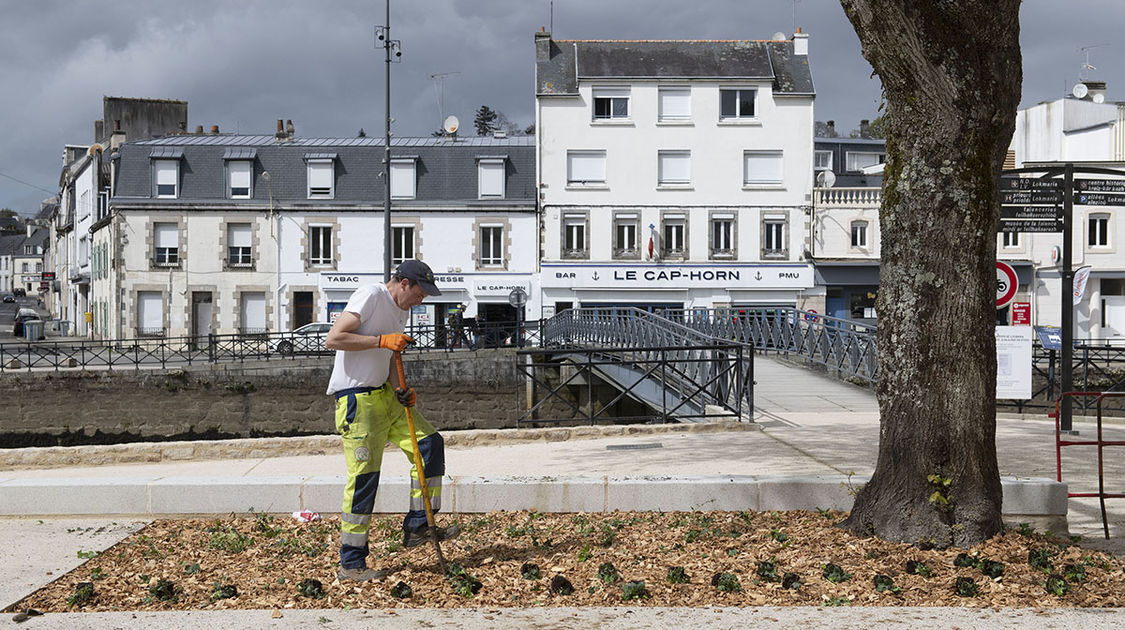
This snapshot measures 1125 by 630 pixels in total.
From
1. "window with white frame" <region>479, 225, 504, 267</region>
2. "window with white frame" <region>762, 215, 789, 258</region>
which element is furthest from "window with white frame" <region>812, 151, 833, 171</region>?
"window with white frame" <region>479, 225, 504, 267</region>

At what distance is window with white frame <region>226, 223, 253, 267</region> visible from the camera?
36.6 meters

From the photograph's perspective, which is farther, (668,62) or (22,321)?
(22,321)

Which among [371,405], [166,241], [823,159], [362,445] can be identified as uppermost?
[823,159]

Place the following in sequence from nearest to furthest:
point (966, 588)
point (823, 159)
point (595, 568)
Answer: point (966, 588) < point (595, 568) < point (823, 159)

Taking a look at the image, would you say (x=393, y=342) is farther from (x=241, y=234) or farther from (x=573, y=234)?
(x=241, y=234)

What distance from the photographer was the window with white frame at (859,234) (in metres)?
35.6

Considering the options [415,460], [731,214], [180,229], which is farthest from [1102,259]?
[415,460]

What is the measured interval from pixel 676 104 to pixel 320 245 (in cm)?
1410

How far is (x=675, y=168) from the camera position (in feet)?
120

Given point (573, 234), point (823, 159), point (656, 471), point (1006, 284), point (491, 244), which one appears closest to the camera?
point (656, 471)

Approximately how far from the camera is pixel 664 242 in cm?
3634

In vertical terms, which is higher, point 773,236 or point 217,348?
point 773,236

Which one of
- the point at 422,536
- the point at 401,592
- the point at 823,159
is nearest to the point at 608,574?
the point at 401,592

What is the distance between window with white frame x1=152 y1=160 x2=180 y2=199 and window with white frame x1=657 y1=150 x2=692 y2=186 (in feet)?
58.9
